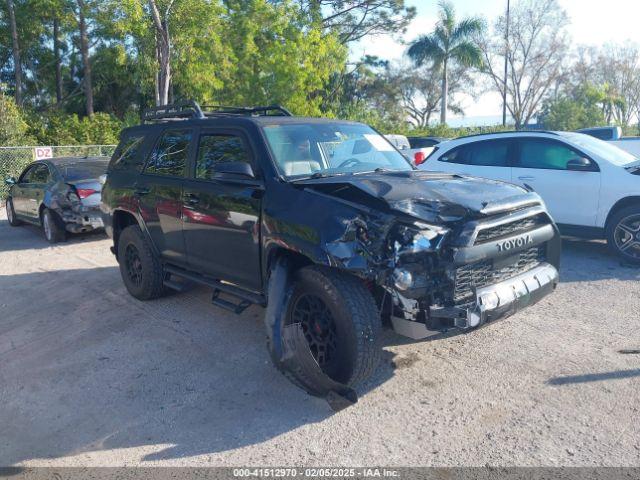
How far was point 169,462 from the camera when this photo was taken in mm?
3232

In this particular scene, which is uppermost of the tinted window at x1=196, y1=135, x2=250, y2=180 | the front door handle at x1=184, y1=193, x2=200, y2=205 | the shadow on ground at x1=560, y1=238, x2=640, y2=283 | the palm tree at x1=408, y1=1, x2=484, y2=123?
the palm tree at x1=408, y1=1, x2=484, y2=123

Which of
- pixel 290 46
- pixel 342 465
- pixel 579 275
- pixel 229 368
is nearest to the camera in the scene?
pixel 342 465

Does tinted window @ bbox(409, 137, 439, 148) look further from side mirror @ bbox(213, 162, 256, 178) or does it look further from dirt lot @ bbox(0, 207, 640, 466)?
side mirror @ bbox(213, 162, 256, 178)

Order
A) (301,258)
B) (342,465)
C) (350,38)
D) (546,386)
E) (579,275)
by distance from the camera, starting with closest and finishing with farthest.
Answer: (342,465) < (546,386) < (301,258) < (579,275) < (350,38)

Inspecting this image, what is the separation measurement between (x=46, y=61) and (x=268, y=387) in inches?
1211

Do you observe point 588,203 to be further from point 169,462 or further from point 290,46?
point 290,46

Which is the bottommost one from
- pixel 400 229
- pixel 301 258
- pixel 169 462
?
pixel 169 462

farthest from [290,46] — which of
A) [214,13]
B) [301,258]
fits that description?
[301,258]

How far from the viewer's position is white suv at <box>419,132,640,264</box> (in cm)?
716

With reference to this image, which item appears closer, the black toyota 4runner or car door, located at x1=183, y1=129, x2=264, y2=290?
the black toyota 4runner

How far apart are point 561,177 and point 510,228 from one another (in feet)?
14.3

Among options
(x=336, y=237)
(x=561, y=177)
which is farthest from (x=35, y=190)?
(x=561, y=177)

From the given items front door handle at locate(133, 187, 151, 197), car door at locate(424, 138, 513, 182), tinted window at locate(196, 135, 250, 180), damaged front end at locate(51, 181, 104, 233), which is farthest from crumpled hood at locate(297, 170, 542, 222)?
damaged front end at locate(51, 181, 104, 233)

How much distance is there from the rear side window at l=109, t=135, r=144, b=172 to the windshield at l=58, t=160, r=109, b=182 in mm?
3608
